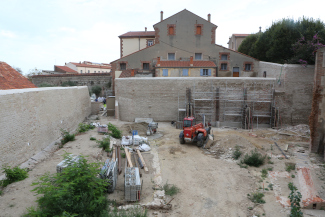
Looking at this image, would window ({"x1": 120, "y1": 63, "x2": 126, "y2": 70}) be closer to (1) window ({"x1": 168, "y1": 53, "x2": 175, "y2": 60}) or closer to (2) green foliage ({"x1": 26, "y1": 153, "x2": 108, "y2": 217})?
(1) window ({"x1": 168, "y1": 53, "x2": 175, "y2": 60})

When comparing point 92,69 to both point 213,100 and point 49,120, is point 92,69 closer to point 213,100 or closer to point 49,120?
point 213,100

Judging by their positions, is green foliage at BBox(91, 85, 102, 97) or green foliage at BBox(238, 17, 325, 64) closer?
green foliage at BBox(238, 17, 325, 64)

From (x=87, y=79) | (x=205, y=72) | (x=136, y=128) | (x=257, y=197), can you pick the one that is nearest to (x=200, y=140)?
(x=136, y=128)

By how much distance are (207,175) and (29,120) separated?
7850 millimetres

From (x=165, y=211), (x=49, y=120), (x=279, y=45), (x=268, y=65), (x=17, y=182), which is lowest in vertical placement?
(x=165, y=211)

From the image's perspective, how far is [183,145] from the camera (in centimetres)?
1412

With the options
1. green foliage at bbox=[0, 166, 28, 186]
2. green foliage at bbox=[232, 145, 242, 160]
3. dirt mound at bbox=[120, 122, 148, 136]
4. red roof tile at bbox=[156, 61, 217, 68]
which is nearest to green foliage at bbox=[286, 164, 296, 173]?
green foliage at bbox=[232, 145, 242, 160]

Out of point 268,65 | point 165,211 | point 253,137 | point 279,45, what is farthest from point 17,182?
point 279,45

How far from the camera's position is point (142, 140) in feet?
45.8

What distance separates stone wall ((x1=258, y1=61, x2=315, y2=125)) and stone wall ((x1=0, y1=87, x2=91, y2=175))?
1587cm

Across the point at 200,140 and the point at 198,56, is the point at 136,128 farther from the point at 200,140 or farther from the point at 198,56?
the point at 198,56

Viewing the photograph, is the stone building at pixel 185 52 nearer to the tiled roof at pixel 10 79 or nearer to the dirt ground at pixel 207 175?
the tiled roof at pixel 10 79

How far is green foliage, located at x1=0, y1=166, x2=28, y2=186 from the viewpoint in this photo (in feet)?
24.4

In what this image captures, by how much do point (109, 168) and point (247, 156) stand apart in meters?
6.70
